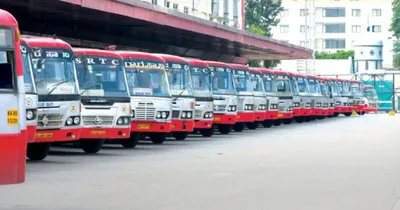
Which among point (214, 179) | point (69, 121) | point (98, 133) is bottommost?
point (214, 179)

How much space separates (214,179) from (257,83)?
2329cm

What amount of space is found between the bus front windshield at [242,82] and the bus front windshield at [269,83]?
325cm

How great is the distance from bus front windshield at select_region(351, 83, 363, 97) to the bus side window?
56.9 m

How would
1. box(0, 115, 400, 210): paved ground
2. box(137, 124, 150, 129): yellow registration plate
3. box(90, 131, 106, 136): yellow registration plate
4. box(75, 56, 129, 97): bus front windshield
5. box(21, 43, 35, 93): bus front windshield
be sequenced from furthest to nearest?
box(137, 124, 150, 129): yellow registration plate → box(75, 56, 129, 97): bus front windshield → box(90, 131, 106, 136): yellow registration plate → box(21, 43, 35, 93): bus front windshield → box(0, 115, 400, 210): paved ground

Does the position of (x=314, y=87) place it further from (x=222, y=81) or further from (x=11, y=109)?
(x=11, y=109)

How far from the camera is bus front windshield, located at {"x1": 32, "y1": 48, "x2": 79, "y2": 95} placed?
2175 cm

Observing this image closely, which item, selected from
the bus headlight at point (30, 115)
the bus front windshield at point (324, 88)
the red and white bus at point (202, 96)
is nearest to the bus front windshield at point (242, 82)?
the red and white bus at point (202, 96)

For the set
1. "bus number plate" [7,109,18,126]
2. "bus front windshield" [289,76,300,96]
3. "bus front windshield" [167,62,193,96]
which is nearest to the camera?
"bus number plate" [7,109,18,126]

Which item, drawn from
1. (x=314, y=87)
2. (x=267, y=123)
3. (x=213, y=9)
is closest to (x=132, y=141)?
(x=267, y=123)

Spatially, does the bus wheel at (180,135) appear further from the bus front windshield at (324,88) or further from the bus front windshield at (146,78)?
the bus front windshield at (324,88)

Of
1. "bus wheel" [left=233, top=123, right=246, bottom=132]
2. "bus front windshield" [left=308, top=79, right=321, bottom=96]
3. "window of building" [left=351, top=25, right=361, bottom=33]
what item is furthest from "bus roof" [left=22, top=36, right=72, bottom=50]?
"window of building" [left=351, top=25, right=361, bottom=33]

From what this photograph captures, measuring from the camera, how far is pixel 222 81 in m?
35.9

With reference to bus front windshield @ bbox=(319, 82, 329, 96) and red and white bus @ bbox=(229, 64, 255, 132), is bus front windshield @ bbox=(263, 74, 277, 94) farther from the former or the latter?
bus front windshield @ bbox=(319, 82, 329, 96)

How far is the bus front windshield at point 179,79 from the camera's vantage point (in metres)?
30.0
